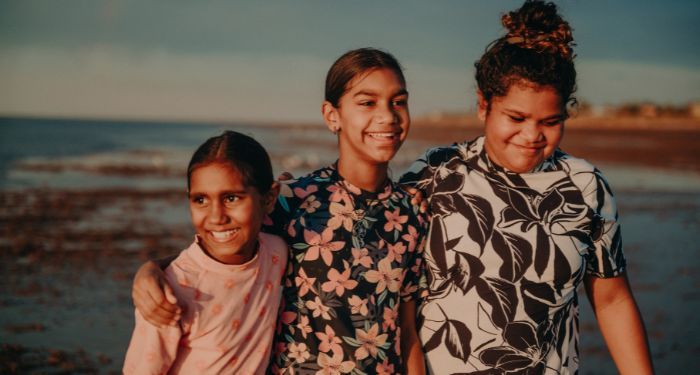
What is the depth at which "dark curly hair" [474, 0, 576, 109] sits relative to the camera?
2.32m

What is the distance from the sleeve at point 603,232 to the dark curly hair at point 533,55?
40 centimetres

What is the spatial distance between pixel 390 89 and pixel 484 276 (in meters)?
0.90

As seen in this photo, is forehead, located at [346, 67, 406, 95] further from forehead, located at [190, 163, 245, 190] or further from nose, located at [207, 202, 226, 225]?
nose, located at [207, 202, 226, 225]

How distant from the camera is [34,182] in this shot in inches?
709

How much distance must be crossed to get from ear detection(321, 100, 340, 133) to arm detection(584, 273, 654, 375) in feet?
4.36

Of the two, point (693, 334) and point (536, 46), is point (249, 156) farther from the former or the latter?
point (693, 334)

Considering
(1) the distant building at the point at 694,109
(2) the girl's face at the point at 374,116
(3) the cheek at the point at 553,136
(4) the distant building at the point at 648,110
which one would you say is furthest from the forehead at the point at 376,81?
(4) the distant building at the point at 648,110

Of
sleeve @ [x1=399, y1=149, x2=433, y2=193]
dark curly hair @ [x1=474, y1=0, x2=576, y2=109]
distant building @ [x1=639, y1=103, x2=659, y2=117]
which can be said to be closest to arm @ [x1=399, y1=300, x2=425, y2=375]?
sleeve @ [x1=399, y1=149, x2=433, y2=193]

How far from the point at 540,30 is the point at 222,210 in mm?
1517

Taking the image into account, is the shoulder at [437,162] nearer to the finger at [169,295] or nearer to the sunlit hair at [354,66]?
the sunlit hair at [354,66]

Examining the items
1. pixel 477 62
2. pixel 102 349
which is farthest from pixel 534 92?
pixel 102 349

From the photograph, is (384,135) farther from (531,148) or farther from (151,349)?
(151,349)

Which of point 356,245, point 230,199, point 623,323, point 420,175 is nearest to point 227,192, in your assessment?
point 230,199

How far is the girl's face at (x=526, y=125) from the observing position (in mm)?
2318
